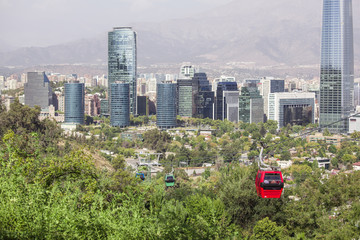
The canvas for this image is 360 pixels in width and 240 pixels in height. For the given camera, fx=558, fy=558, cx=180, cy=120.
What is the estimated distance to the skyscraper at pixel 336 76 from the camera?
247 ft

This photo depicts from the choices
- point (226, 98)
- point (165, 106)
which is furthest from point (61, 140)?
point (226, 98)

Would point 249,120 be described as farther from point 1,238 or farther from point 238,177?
point 1,238

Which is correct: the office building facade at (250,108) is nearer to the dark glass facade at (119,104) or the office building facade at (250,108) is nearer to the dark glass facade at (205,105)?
the dark glass facade at (205,105)

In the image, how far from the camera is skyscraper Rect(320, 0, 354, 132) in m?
75.4

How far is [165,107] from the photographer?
74500 mm

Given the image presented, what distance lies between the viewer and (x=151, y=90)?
4953 inches

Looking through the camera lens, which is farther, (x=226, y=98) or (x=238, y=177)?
(x=226, y=98)

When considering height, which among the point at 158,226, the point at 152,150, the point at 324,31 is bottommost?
the point at 152,150

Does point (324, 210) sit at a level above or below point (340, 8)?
below

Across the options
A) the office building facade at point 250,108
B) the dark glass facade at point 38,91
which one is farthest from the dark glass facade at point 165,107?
the dark glass facade at point 38,91

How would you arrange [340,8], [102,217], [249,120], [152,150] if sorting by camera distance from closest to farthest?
[102,217] → [152,150] → [340,8] → [249,120]

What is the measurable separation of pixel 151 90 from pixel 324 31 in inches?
2283

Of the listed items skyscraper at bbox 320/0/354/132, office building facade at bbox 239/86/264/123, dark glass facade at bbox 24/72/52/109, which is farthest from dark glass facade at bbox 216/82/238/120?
dark glass facade at bbox 24/72/52/109

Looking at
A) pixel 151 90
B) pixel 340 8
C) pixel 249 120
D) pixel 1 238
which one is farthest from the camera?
pixel 151 90
